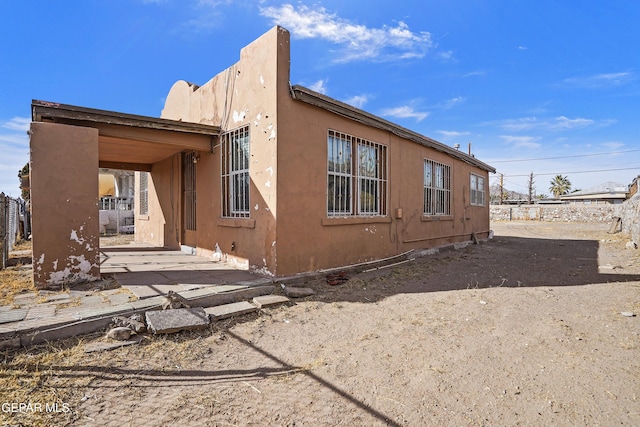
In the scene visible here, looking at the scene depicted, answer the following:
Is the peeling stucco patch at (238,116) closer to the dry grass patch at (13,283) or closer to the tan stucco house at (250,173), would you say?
the tan stucco house at (250,173)

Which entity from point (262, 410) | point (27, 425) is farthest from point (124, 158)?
point (262, 410)

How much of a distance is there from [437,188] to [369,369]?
945 centimetres

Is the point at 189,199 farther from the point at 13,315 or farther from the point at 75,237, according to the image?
the point at 13,315

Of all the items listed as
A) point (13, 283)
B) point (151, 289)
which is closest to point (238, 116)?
point (151, 289)

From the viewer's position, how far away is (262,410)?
8.58 feet

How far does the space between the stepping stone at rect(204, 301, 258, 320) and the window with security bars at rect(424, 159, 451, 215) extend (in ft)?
24.9

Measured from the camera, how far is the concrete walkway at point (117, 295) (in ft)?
12.1

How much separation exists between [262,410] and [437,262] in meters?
7.93

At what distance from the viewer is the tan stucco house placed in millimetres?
5270

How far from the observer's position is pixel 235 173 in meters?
7.11

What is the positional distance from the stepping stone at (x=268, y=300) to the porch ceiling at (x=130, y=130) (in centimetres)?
385

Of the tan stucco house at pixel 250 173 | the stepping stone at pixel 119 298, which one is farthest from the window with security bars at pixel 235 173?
the stepping stone at pixel 119 298

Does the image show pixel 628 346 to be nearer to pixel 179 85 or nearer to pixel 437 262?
pixel 437 262

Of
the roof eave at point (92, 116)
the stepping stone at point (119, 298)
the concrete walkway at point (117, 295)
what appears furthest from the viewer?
the roof eave at point (92, 116)
